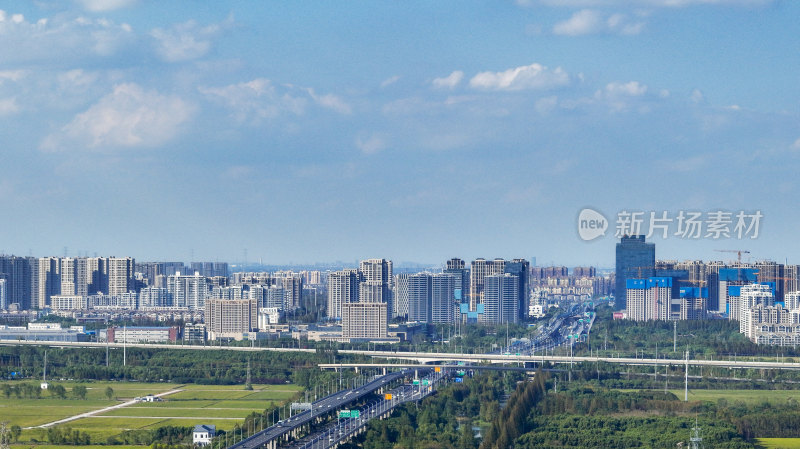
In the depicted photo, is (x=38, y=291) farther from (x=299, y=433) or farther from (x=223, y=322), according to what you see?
(x=299, y=433)

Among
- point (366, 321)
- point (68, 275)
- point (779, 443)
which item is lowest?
point (779, 443)

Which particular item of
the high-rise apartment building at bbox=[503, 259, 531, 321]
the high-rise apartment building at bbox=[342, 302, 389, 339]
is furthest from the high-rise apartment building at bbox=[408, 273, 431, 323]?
the high-rise apartment building at bbox=[342, 302, 389, 339]

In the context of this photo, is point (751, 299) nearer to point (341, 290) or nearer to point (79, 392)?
point (341, 290)

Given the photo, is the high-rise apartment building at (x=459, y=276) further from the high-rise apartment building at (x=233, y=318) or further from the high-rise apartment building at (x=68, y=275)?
the high-rise apartment building at (x=68, y=275)

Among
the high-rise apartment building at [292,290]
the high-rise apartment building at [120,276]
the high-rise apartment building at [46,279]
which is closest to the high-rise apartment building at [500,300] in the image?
the high-rise apartment building at [292,290]

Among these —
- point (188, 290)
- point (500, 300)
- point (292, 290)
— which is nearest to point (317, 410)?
point (500, 300)

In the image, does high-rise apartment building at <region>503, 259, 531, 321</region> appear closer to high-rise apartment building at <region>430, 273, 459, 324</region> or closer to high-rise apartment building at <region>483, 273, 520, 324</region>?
high-rise apartment building at <region>483, 273, 520, 324</region>
